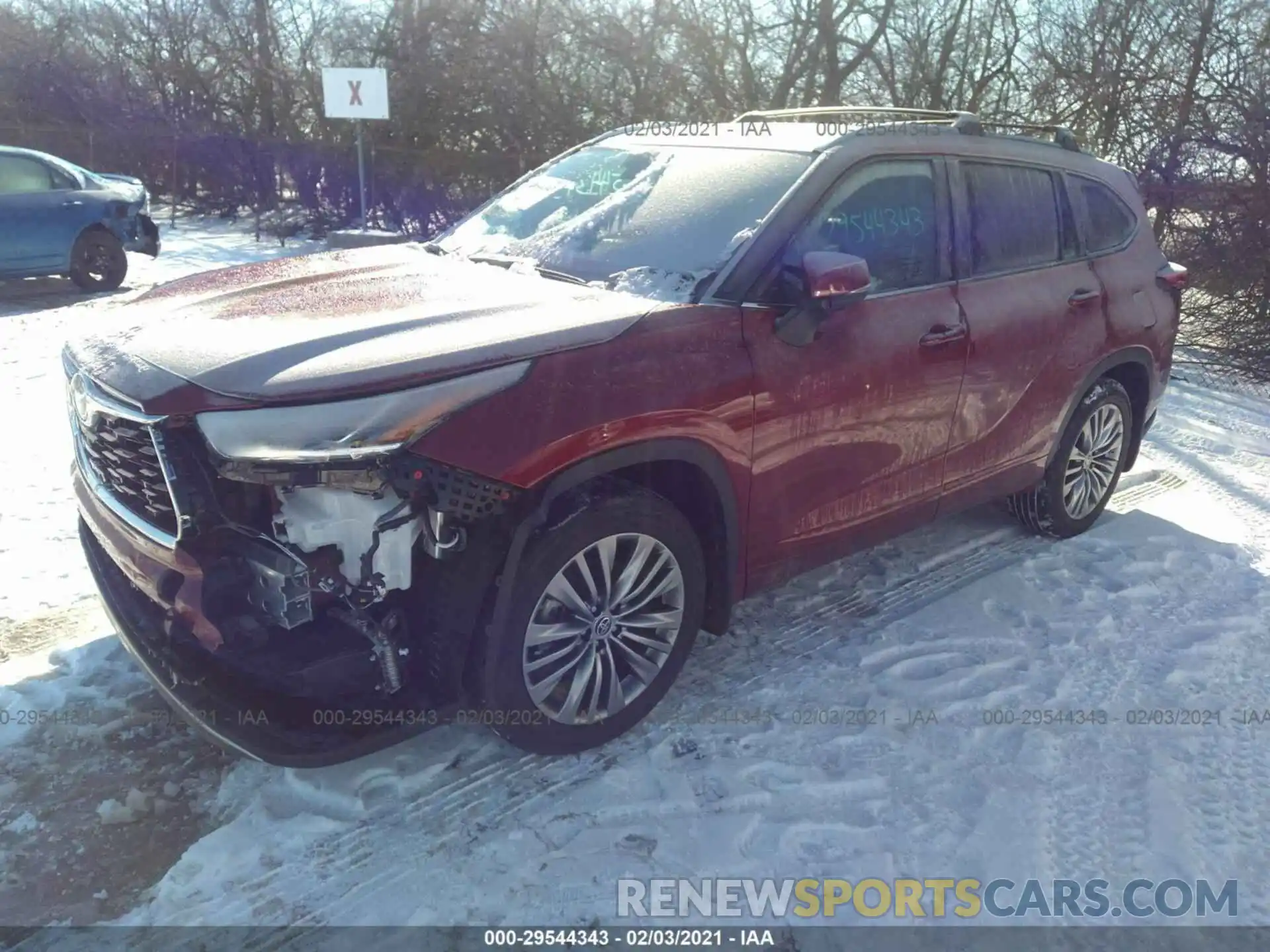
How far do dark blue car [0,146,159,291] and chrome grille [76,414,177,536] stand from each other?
8.91 m

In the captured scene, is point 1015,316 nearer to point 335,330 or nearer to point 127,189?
point 335,330

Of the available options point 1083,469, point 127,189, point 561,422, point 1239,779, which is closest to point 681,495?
point 561,422

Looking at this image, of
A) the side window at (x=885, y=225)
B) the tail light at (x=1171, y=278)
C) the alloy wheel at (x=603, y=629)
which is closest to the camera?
the alloy wheel at (x=603, y=629)

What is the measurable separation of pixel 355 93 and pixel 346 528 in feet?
38.7

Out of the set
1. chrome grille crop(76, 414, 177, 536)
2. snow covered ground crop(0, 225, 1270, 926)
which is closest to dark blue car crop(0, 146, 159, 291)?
snow covered ground crop(0, 225, 1270, 926)

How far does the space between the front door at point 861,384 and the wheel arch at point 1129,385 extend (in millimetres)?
1037

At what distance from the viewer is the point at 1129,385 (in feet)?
16.3

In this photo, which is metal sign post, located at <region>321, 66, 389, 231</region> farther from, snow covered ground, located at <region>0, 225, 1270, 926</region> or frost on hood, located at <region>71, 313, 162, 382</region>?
frost on hood, located at <region>71, 313, 162, 382</region>

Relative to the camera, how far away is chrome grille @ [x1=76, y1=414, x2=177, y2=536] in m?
2.58

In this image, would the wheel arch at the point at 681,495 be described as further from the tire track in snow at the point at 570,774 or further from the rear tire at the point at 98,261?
the rear tire at the point at 98,261

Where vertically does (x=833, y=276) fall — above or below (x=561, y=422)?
Result: above

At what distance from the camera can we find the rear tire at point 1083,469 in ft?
15.3

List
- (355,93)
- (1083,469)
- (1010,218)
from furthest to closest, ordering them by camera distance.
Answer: (355,93) → (1083,469) → (1010,218)

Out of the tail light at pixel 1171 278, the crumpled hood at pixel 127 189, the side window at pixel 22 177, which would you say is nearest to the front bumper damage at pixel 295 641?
the tail light at pixel 1171 278
